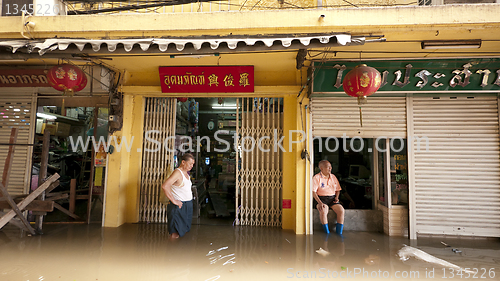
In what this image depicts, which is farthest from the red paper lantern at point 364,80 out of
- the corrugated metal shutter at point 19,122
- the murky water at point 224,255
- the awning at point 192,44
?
the corrugated metal shutter at point 19,122

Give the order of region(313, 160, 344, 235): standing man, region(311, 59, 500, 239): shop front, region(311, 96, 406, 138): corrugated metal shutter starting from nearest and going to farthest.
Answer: region(311, 59, 500, 239): shop front < region(311, 96, 406, 138): corrugated metal shutter < region(313, 160, 344, 235): standing man

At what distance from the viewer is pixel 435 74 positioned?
14.9ft

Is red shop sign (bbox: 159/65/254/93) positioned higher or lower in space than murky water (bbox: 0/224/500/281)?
higher

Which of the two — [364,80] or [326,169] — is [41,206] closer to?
[326,169]

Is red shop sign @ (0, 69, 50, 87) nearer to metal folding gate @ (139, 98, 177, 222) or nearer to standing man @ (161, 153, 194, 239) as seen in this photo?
metal folding gate @ (139, 98, 177, 222)

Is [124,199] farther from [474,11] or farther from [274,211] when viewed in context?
[474,11]

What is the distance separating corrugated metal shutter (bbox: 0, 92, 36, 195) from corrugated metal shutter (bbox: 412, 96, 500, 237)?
7.91 metres

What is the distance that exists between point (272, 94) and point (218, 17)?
1854 millimetres

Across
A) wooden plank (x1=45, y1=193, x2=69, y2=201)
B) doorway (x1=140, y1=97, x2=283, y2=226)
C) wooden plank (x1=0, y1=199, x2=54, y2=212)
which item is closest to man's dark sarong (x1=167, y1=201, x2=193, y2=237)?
doorway (x1=140, y1=97, x2=283, y2=226)

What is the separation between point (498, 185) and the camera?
4.56 metres

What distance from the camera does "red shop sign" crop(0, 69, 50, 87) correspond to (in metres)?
5.39

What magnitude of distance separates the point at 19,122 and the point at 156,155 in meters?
3.05

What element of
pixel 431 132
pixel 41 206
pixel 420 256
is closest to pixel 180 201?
pixel 41 206

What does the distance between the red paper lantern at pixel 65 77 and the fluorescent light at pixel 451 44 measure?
18.7 ft
